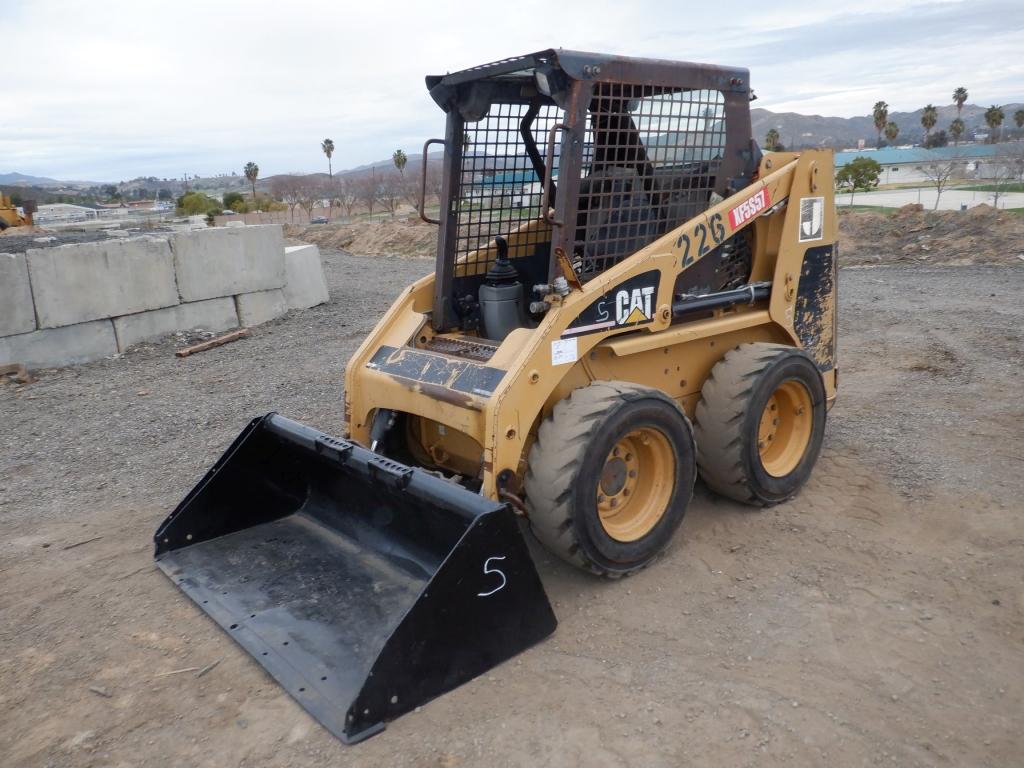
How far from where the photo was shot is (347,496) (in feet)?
14.1

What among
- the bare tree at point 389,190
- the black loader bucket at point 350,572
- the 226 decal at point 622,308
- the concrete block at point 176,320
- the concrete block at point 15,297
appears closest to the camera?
the black loader bucket at point 350,572

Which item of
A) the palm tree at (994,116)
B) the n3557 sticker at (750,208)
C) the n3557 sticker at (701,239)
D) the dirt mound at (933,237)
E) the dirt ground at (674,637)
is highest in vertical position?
the palm tree at (994,116)

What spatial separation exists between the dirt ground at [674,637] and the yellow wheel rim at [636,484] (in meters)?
0.29

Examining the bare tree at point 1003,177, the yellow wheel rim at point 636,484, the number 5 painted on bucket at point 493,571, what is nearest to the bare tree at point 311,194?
the bare tree at point 1003,177

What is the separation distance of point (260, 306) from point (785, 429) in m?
7.88

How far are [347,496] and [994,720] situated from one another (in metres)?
2.97

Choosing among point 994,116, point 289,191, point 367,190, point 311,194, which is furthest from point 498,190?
point 994,116

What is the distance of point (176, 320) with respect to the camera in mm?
10039

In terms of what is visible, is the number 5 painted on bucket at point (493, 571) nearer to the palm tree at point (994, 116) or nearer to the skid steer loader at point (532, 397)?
the skid steer loader at point (532, 397)

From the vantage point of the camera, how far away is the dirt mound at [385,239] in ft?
73.9

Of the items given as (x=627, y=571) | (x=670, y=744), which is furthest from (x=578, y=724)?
(x=627, y=571)

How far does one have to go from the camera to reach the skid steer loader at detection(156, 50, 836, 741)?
3416 millimetres

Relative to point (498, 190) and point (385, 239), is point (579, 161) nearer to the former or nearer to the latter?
point (498, 190)

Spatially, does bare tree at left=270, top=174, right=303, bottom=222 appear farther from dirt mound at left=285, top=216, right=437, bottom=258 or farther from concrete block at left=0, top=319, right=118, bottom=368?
concrete block at left=0, top=319, right=118, bottom=368
